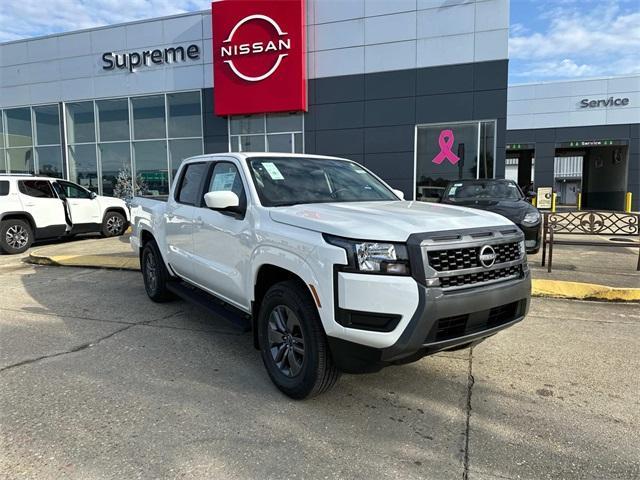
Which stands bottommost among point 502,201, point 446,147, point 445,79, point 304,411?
point 304,411

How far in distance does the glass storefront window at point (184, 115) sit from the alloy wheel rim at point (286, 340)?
14.7 m

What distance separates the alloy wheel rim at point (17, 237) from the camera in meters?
10.9

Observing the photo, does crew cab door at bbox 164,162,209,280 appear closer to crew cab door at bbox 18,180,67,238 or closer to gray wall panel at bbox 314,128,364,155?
crew cab door at bbox 18,180,67,238

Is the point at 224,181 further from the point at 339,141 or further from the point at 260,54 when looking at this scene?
the point at 260,54

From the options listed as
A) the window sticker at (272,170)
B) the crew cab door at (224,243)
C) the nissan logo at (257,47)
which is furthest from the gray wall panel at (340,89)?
the window sticker at (272,170)

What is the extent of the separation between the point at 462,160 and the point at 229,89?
7919 millimetres

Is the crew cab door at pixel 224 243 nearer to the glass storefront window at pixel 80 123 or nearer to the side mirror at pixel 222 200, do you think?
the side mirror at pixel 222 200

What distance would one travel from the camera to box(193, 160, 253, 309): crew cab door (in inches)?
157

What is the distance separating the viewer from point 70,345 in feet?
15.5

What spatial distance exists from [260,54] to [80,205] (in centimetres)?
728

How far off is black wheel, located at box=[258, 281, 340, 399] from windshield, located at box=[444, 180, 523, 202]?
22.9 ft

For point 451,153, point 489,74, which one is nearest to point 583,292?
point 451,153

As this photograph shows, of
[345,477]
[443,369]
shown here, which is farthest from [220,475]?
[443,369]

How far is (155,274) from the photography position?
20.4 ft
